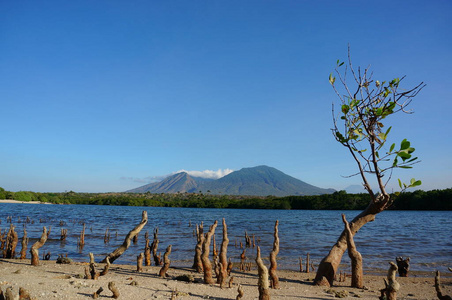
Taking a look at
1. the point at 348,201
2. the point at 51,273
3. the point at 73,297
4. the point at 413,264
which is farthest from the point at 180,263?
the point at 348,201

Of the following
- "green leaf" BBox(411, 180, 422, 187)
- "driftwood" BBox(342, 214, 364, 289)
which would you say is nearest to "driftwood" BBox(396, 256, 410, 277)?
"driftwood" BBox(342, 214, 364, 289)

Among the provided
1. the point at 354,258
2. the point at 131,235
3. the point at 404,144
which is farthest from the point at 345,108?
the point at 131,235

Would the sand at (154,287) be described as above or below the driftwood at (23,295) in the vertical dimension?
below

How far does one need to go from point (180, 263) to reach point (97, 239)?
12.7 m

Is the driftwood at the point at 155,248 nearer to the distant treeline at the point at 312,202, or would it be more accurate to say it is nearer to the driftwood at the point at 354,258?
the driftwood at the point at 354,258

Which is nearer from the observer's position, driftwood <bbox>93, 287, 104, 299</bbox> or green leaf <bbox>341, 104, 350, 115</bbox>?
driftwood <bbox>93, 287, 104, 299</bbox>

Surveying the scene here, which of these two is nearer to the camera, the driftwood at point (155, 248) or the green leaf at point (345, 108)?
the green leaf at point (345, 108)

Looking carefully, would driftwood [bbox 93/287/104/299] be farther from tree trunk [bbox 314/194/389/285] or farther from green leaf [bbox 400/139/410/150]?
green leaf [bbox 400/139/410/150]

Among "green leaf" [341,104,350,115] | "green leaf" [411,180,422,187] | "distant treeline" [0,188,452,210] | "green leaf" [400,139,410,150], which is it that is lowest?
"distant treeline" [0,188,452,210]

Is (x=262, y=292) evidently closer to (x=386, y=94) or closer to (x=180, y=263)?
(x=386, y=94)

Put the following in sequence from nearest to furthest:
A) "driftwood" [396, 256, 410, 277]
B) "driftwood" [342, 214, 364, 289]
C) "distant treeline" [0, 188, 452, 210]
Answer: "driftwood" [342, 214, 364, 289] → "driftwood" [396, 256, 410, 277] → "distant treeline" [0, 188, 452, 210]

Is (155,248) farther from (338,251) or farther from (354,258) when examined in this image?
(354,258)

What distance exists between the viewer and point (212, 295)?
8.26 m

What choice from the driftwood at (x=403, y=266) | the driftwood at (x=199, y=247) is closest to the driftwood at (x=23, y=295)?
the driftwood at (x=199, y=247)
